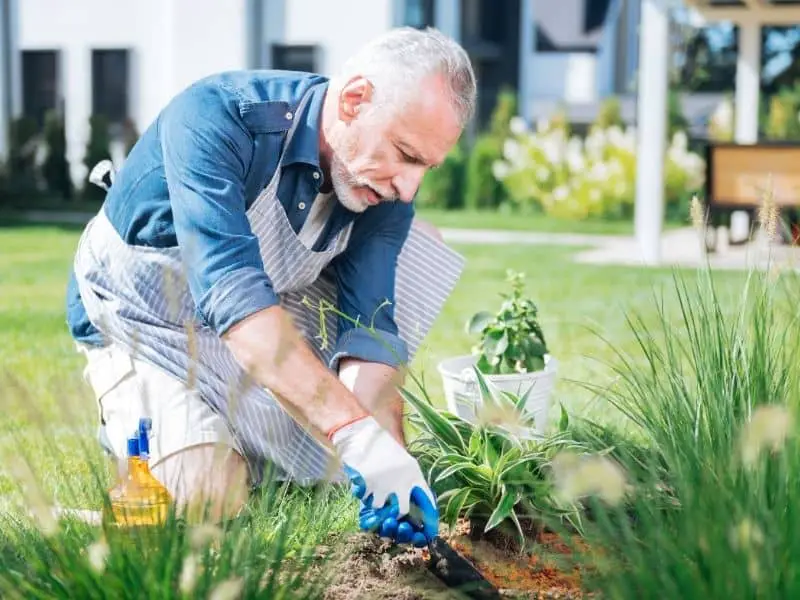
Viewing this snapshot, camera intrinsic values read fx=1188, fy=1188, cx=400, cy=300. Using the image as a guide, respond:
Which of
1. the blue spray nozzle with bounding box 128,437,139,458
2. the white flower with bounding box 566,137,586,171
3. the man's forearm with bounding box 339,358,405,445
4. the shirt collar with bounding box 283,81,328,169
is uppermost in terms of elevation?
the shirt collar with bounding box 283,81,328,169

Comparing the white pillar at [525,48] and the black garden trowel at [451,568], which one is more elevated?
the white pillar at [525,48]

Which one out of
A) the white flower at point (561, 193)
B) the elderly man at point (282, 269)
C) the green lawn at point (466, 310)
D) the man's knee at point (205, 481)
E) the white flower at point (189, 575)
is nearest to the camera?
the white flower at point (189, 575)

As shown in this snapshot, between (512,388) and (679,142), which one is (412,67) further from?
(679,142)

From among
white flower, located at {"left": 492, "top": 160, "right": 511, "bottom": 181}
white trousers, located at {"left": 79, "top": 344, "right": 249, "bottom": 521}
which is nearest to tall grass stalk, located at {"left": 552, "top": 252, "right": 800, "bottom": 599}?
white trousers, located at {"left": 79, "top": 344, "right": 249, "bottom": 521}

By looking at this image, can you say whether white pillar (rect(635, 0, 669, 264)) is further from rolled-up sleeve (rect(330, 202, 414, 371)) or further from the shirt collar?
the shirt collar

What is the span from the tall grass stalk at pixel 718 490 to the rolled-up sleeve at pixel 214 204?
2.69 feet

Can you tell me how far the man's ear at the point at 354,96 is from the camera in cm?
265

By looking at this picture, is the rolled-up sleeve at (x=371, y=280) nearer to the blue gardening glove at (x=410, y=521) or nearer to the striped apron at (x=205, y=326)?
the striped apron at (x=205, y=326)

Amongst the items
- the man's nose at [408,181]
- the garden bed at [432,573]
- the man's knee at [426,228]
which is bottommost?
the garden bed at [432,573]

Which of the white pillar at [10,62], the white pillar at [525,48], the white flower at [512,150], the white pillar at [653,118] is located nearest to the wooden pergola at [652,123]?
the white pillar at [653,118]

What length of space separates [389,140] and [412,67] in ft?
0.55

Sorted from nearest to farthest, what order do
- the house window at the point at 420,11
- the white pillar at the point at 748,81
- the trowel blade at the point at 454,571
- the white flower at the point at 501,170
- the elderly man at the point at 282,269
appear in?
the trowel blade at the point at 454,571 → the elderly man at the point at 282,269 → the white pillar at the point at 748,81 → the white flower at the point at 501,170 → the house window at the point at 420,11

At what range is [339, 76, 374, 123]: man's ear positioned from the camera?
265cm

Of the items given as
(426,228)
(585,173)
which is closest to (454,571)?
(426,228)
